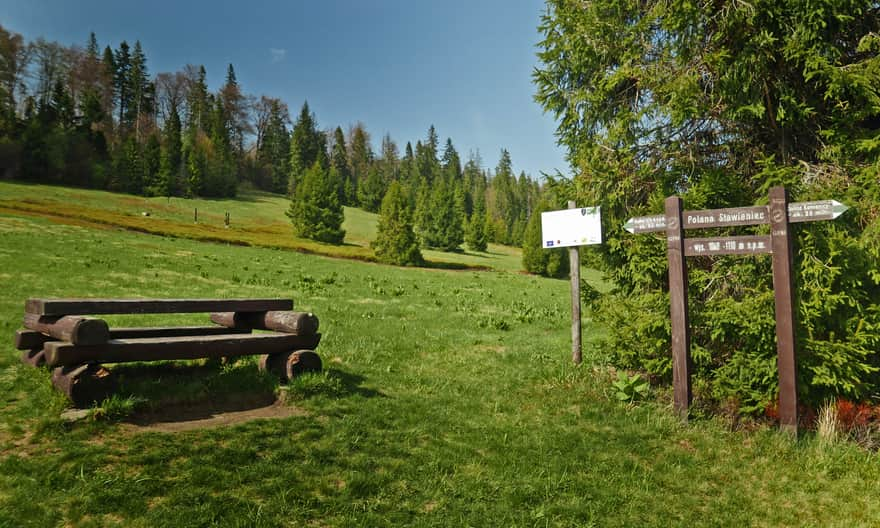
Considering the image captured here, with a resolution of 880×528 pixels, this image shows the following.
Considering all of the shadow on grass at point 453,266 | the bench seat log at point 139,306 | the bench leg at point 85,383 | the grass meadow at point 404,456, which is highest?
the shadow on grass at point 453,266

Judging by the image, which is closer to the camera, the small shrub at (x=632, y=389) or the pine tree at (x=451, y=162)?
the small shrub at (x=632, y=389)

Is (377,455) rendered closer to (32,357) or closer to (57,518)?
(57,518)

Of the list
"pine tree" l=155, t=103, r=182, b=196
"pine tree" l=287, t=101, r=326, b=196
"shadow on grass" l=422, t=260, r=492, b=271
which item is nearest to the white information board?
"shadow on grass" l=422, t=260, r=492, b=271

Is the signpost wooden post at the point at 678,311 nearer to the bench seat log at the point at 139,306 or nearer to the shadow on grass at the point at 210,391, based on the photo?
the shadow on grass at the point at 210,391

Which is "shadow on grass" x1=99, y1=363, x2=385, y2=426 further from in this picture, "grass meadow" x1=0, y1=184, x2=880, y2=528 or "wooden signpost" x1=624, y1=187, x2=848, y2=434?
"wooden signpost" x1=624, y1=187, x2=848, y2=434

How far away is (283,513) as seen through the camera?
4.13 meters

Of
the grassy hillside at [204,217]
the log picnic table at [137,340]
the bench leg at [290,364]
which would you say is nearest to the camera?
the log picnic table at [137,340]

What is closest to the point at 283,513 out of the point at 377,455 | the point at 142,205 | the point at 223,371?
the point at 377,455

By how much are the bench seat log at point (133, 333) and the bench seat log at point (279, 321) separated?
206 mm

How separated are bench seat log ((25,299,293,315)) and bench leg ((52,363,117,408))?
28.9 inches

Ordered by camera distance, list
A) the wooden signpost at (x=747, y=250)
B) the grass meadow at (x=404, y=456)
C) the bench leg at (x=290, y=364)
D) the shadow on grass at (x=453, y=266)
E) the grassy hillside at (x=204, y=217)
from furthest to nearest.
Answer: the shadow on grass at (x=453, y=266), the grassy hillside at (x=204, y=217), the bench leg at (x=290, y=364), the wooden signpost at (x=747, y=250), the grass meadow at (x=404, y=456)

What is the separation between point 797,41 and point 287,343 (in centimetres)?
825

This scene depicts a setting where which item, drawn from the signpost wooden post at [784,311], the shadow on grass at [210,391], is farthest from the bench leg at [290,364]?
the signpost wooden post at [784,311]

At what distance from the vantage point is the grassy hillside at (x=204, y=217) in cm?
4169
